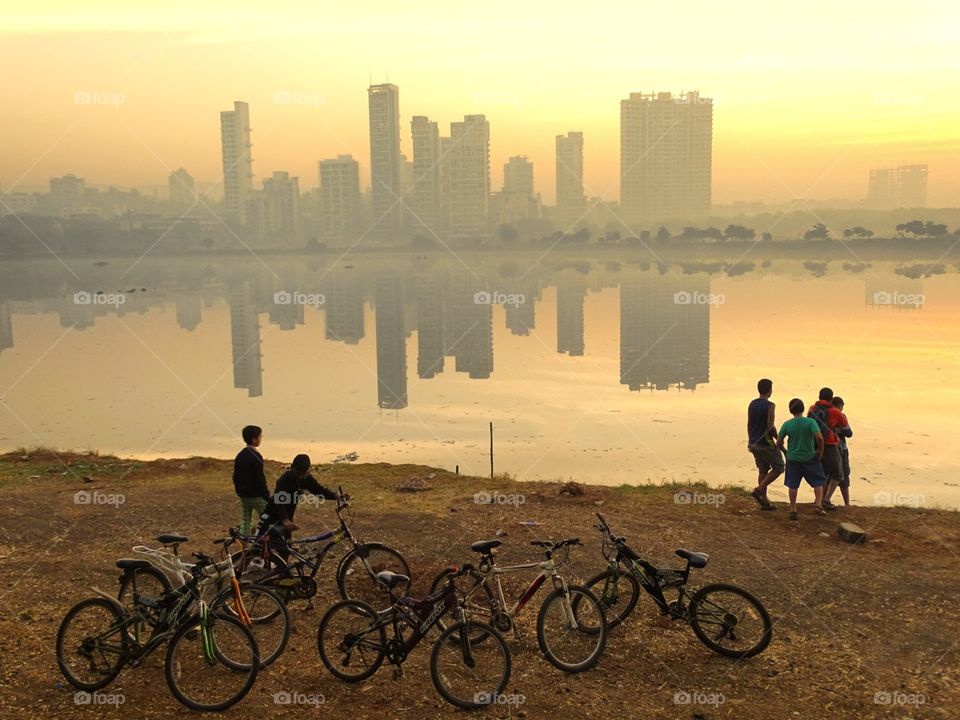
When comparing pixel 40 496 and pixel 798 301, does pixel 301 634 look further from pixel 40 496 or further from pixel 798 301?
pixel 798 301

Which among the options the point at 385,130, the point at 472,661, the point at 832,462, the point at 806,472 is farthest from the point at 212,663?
the point at 385,130

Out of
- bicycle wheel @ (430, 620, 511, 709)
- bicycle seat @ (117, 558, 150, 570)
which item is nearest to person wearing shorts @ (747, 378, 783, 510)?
bicycle wheel @ (430, 620, 511, 709)

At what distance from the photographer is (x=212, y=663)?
8180 millimetres

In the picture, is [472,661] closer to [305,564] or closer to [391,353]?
[305,564]

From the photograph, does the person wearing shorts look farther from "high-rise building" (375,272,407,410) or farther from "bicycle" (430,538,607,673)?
"high-rise building" (375,272,407,410)

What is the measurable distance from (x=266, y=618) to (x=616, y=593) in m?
4.00

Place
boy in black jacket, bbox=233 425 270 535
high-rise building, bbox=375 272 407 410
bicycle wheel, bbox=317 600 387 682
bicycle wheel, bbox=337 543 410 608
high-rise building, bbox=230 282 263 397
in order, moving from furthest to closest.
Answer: high-rise building, bbox=230 282 263 397 < high-rise building, bbox=375 272 407 410 < boy in black jacket, bbox=233 425 270 535 < bicycle wheel, bbox=337 543 410 608 < bicycle wheel, bbox=317 600 387 682

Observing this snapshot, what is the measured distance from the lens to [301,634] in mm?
9422

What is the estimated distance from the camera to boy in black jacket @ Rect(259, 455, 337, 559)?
9938 mm

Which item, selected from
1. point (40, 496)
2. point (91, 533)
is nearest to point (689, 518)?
point (91, 533)

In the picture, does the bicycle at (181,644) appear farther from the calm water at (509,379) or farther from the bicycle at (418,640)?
the calm water at (509,379)

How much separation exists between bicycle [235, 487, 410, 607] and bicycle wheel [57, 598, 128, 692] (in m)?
1.46

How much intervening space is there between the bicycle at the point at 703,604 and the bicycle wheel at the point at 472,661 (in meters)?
1.68

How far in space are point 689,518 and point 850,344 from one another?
3062 centimetres
